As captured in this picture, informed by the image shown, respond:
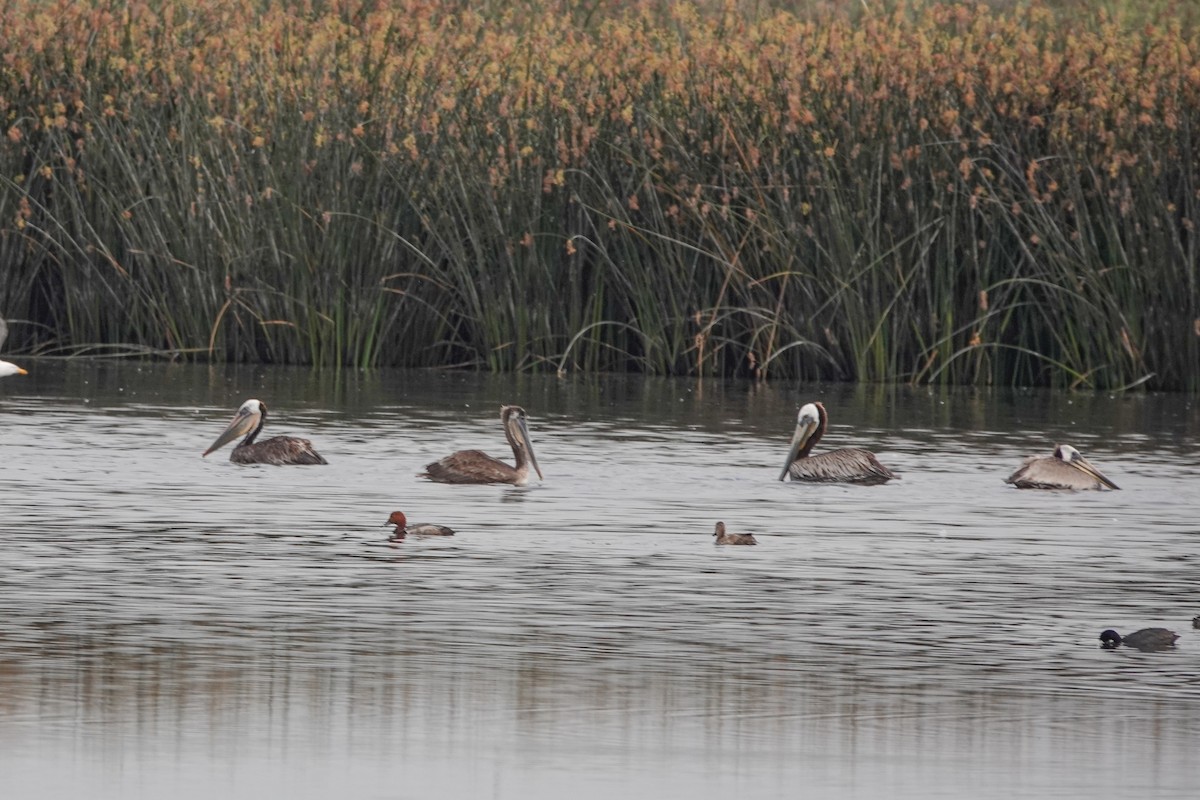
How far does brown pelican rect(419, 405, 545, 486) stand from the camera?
43.7 feet

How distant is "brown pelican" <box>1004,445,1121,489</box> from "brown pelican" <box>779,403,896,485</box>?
24.9 inches

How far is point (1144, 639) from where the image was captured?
26.7 feet

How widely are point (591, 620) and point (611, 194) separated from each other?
11588mm

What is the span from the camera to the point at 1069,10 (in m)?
34.5

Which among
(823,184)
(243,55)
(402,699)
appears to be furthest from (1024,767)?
(243,55)

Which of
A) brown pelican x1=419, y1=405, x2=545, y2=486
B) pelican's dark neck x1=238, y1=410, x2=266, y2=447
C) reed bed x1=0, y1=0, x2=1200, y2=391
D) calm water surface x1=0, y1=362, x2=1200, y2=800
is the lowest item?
calm water surface x1=0, y1=362, x2=1200, y2=800

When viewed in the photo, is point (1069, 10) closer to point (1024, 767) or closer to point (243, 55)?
point (243, 55)

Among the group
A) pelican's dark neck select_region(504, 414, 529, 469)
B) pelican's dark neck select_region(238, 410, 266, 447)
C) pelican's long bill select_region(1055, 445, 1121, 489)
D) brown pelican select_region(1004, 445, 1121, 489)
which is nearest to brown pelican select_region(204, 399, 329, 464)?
pelican's dark neck select_region(238, 410, 266, 447)

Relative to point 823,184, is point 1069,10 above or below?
above

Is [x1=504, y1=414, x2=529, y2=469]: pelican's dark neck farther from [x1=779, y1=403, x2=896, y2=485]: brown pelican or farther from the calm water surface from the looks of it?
[x1=779, y1=403, x2=896, y2=485]: brown pelican

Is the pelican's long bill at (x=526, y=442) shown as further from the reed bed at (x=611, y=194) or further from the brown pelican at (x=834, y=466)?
the reed bed at (x=611, y=194)

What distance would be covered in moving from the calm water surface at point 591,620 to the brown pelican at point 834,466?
198mm

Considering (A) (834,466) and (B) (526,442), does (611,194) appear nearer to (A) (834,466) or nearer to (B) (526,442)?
(B) (526,442)

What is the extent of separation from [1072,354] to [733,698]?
1281cm
